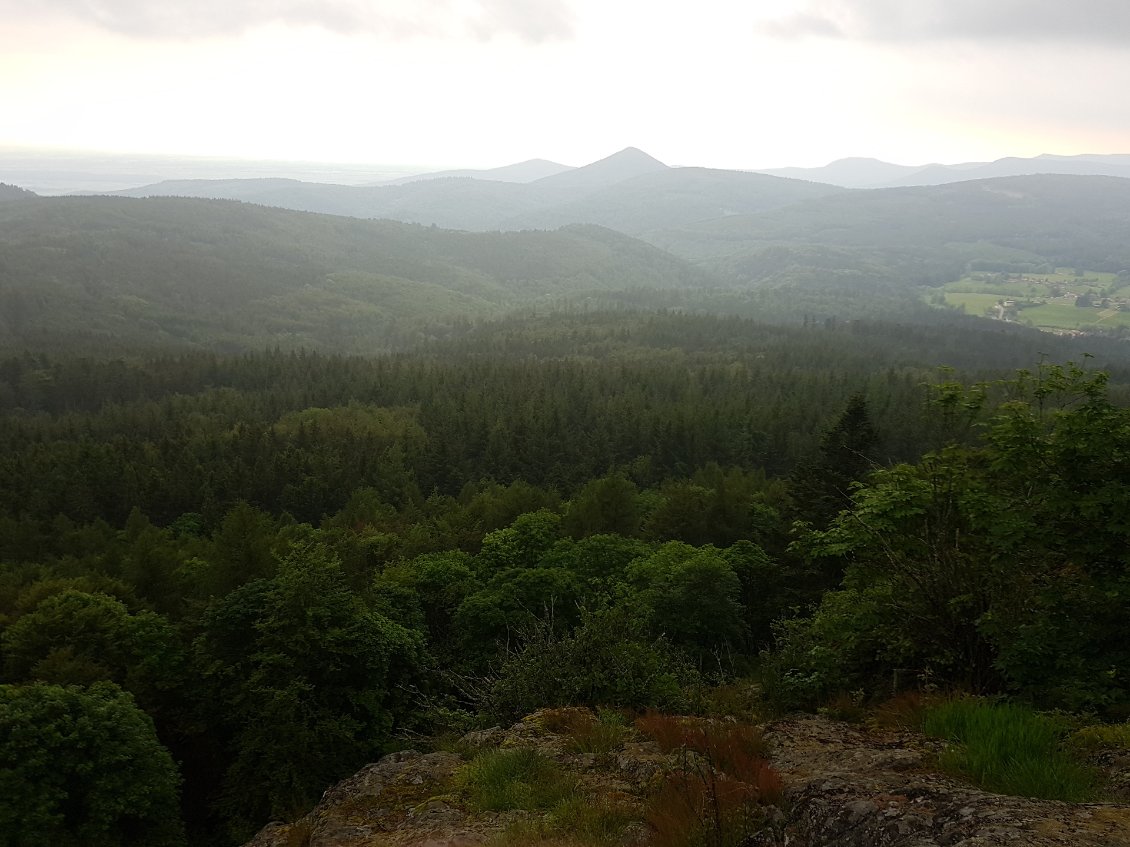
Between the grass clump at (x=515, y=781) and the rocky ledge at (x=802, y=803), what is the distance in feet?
0.80

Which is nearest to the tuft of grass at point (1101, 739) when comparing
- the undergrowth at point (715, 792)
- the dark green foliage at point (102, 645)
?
the undergrowth at point (715, 792)

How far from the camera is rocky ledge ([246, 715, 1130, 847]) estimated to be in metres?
6.49

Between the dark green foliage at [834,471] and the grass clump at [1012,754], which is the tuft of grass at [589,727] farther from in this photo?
the dark green foliage at [834,471]

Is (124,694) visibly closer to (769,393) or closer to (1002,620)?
(1002,620)

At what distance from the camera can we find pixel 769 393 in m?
123

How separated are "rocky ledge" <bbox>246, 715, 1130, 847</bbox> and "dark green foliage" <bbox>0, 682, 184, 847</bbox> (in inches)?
572

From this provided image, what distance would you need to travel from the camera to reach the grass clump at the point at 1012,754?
729 cm

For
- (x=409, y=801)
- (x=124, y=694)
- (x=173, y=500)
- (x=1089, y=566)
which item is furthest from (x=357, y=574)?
(x=173, y=500)

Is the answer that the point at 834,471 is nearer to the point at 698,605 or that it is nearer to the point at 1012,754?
the point at 698,605

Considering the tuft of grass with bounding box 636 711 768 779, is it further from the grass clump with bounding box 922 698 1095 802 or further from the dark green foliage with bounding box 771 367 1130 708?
the dark green foliage with bounding box 771 367 1130 708

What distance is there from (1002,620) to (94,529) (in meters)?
65.9

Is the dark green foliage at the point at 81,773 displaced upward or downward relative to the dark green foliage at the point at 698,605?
downward

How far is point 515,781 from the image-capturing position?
1036cm

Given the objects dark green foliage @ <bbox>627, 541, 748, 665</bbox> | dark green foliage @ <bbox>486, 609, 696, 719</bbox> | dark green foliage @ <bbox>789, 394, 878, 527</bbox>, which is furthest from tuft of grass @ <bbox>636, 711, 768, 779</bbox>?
dark green foliage @ <bbox>789, 394, 878, 527</bbox>
